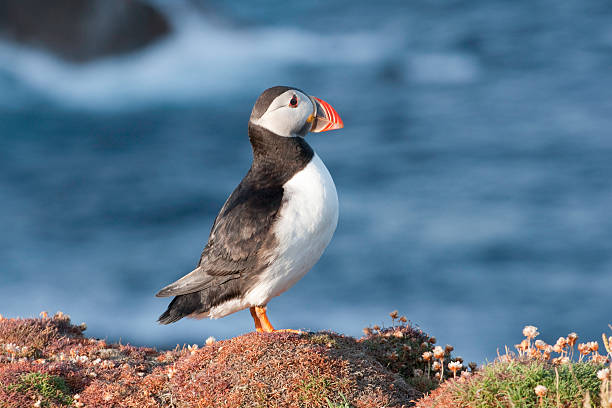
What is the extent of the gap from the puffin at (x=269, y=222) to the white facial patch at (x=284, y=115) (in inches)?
0.5

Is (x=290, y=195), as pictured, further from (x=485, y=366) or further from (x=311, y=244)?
(x=485, y=366)

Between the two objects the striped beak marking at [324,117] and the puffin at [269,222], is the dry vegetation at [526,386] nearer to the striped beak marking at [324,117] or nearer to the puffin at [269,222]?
the puffin at [269,222]

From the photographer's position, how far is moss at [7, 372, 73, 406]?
25.3ft

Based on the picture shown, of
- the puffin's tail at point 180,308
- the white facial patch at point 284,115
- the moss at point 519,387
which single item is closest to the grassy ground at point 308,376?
the moss at point 519,387

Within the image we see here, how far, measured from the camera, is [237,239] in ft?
26.3

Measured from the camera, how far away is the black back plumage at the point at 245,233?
7906mm

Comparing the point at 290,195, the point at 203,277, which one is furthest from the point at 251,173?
the point at 203,277

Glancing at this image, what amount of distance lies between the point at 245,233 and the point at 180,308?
1407 mm

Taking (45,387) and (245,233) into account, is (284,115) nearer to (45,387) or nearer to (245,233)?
(245,233)

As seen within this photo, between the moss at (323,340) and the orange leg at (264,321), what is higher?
the orange leg at (264,321)

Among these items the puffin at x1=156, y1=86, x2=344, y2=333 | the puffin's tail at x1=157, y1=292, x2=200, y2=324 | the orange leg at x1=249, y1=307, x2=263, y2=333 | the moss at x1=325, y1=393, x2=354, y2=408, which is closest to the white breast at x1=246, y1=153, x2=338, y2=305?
the puffin at x1=156, y1=86, x2=344, y2=333

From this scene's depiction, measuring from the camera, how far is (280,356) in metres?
7.25

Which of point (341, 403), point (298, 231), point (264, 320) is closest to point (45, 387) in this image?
point (264, 320)

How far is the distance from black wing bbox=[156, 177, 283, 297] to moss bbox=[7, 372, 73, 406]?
5.15 feet
